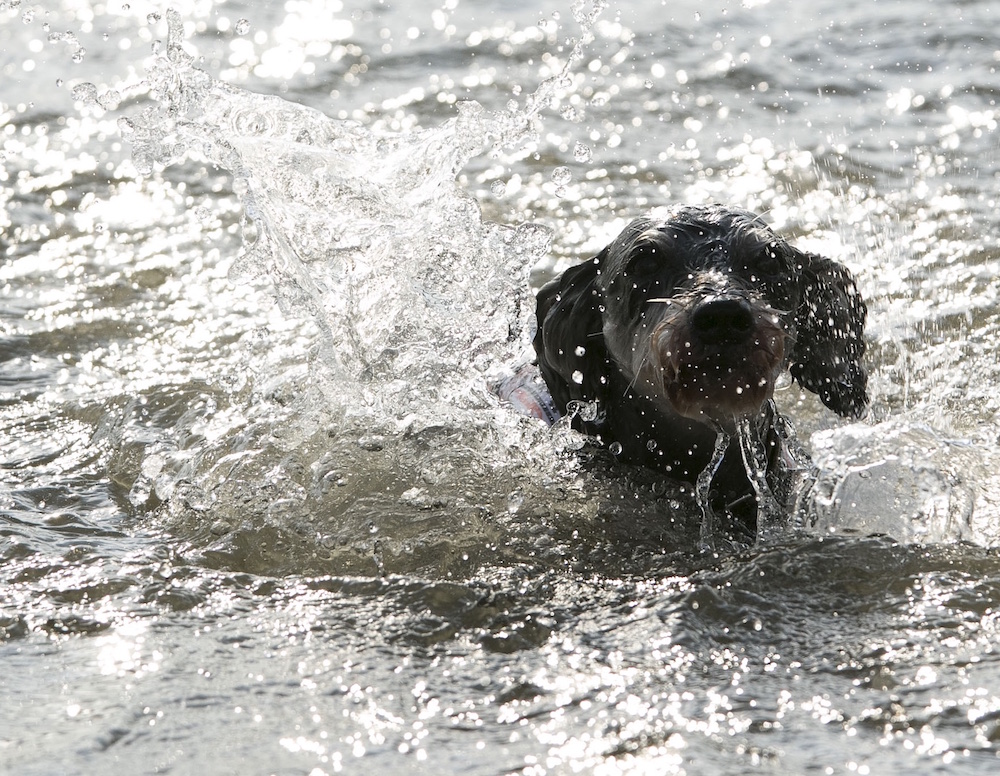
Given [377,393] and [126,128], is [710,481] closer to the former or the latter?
[377,393]

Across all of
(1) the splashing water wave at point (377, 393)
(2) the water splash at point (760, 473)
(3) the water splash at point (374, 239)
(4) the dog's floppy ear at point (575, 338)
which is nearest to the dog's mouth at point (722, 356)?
(2) the water splash at point (760, 473)

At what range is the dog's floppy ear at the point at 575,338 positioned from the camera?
5.00 meters

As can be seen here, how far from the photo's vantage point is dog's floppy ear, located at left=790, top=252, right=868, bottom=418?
16.2ft

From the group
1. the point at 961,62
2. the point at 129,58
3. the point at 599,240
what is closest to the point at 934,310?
the point at 599,240

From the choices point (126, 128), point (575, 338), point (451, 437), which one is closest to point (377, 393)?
point (451, 437)

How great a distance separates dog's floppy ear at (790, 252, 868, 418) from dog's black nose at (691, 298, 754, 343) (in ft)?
2.53

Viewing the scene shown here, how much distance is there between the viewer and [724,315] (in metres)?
4.18

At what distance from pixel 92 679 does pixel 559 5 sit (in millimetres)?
9752

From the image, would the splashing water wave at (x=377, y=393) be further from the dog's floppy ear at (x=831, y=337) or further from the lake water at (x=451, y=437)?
the dog's floppy ear at (x=831, y=337)

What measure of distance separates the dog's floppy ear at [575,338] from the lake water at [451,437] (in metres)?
0.22

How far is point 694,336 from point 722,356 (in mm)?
108

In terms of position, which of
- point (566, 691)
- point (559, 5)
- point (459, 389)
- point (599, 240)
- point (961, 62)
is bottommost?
point (566, 691)

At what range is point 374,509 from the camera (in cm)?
468

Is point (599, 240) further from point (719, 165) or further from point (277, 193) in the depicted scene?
point (277, 193)
